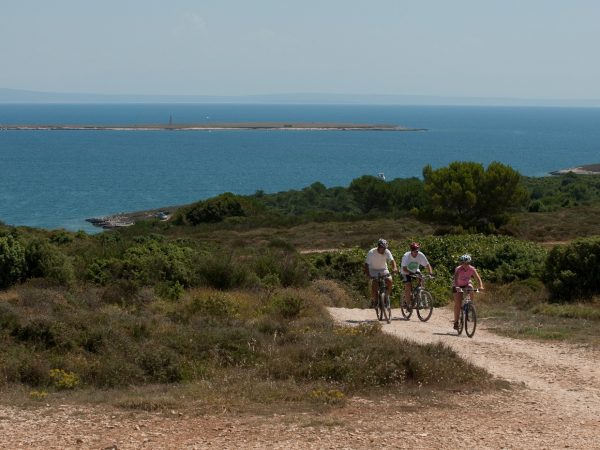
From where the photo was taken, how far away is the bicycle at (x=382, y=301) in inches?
619

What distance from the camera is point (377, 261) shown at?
51.5ft

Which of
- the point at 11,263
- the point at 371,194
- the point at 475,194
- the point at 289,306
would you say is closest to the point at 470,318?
the point at 289,306

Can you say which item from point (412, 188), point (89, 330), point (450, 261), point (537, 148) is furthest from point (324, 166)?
point (89, 330)

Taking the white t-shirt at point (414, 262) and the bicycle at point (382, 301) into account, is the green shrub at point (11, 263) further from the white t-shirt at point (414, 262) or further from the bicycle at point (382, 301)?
the white t-shirt at point (414, 262)

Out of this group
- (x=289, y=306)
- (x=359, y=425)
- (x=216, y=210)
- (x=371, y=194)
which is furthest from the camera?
(x=371, y=194)

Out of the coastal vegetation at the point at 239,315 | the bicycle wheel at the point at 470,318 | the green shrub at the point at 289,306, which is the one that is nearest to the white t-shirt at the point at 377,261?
the coastal vegetation at the point at 239,315

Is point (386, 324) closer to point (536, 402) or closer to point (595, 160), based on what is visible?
point (536, 402)

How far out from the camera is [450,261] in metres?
24.4

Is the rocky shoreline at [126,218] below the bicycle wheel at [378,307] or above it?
below

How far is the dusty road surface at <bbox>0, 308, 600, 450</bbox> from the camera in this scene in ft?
26.4

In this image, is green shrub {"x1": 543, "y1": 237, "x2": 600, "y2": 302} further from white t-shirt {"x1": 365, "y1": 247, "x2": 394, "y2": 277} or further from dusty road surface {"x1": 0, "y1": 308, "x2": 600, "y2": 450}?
dusty road surface {"x1": 0, "y1": 308, "x2": 600, "y2": 450}

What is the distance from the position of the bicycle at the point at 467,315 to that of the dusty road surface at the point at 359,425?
3462 millimetres

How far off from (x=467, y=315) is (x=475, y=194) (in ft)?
94.5

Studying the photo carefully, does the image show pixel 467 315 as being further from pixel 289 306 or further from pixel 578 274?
pixel 578 274
